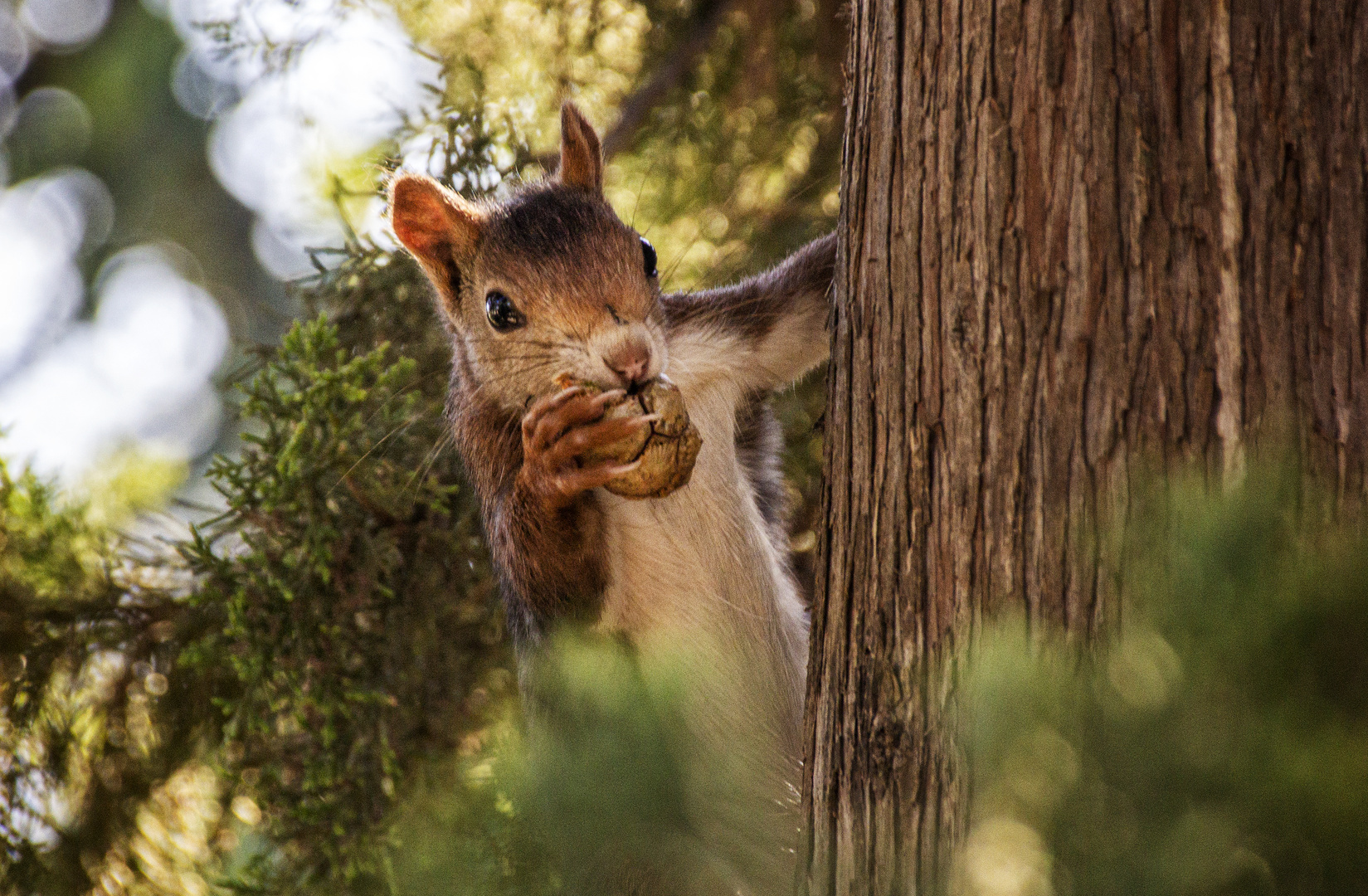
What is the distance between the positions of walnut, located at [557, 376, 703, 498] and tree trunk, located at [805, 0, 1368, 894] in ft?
1.10

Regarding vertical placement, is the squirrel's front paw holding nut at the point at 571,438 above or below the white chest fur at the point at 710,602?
above

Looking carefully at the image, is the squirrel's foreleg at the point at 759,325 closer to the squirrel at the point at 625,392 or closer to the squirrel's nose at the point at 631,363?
the squirrel at the point at 625,392

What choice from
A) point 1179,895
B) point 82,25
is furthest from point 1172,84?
point 82,25

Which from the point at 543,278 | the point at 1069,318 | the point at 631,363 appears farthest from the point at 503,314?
the point at 1069,318

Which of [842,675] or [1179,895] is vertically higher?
[1179,895]

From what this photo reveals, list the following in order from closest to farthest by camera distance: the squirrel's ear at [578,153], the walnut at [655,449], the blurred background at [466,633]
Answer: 1. the blurred background at [466,633]
2. the walnut at [655,449]
3. the squirrel's ear at [578,153]

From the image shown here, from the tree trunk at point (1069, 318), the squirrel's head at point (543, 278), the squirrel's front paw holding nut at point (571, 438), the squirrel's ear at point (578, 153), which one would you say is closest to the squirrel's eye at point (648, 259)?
the squirrel's head at point (543, 278)

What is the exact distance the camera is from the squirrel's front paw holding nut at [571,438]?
1.36 meters

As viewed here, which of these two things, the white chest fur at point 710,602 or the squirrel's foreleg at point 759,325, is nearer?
Answer: the white chest fur at point 710,602

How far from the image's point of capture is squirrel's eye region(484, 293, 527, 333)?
165 cm

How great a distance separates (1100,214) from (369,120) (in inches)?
58.4

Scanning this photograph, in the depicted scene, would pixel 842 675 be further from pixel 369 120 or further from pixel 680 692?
pixel 369 120

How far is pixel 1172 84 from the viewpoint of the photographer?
0.91m

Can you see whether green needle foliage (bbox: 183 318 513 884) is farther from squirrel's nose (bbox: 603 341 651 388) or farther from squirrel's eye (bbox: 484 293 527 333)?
squirrel's nose (bbox: 603 341 651 388)
